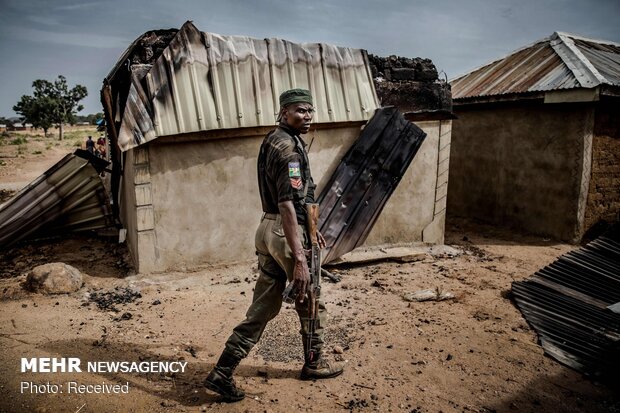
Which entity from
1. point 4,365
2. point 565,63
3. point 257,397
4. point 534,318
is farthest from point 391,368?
point 565,63

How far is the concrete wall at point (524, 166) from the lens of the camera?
24.4 feet

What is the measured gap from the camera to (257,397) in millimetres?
3119

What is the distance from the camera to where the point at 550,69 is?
8109mm

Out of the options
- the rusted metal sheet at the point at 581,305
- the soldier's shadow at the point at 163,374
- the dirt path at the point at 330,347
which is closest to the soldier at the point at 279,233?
the soldier's shadow at the point at 163,374

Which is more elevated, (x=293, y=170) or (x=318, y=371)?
(x=293, y=170)

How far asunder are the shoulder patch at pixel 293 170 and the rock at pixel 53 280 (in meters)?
3.83

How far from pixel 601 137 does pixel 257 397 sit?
7444mm

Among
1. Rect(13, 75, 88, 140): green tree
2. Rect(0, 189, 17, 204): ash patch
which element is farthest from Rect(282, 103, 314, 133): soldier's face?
Rect(13, 75, 88, 140): green tree

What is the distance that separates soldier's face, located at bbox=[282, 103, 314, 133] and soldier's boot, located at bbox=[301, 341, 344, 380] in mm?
1765

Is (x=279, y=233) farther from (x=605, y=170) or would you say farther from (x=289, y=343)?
(x=605, y=170)

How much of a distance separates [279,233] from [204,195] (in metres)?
3.03

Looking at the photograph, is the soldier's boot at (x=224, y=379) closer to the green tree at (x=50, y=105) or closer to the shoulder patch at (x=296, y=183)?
the shoulder patch at (x=296, y=183)

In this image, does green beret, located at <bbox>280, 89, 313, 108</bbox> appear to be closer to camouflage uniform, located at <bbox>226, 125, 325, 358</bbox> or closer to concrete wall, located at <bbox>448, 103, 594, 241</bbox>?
camouflage uniform, located at <bbox>226, 125, 325, 358</bbox>

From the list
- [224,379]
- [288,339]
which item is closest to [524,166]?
[288,339]
